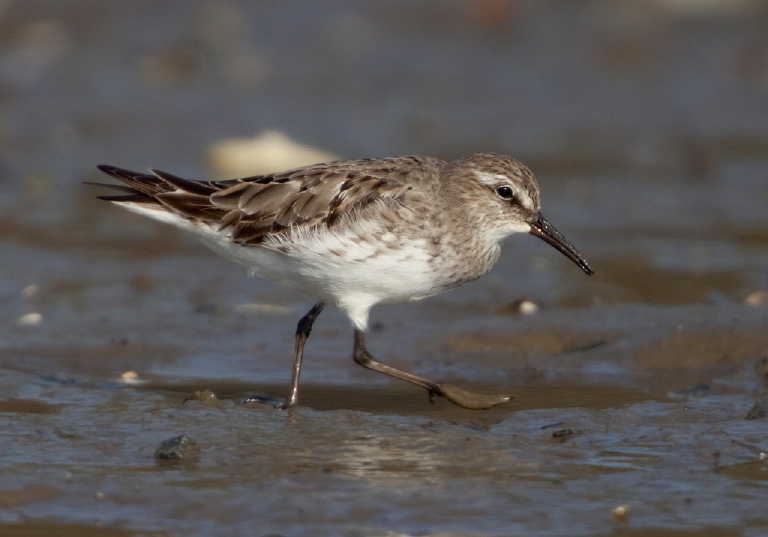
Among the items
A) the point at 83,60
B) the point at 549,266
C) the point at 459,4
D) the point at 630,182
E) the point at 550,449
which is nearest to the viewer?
the point at 550,449

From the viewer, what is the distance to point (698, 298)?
33.6 feet

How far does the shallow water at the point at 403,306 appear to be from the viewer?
6090mm

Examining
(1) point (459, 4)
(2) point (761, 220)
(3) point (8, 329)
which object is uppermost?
(1) point (459, 4)

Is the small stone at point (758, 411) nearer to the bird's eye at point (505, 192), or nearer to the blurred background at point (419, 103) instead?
the bird's eye at point (505, 192)

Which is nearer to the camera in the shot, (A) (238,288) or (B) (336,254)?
(B) (336,254)

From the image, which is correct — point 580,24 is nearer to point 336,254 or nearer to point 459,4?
point 459,4

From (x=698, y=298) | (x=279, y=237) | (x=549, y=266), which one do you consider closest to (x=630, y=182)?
(x=549, y=266)

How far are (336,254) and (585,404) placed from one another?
1871 millimetres

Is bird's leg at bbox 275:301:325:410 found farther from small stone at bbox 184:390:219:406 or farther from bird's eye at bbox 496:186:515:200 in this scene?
bird's eye at bbox 496:186:515:200

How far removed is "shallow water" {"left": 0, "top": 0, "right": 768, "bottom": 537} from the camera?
20.0ft

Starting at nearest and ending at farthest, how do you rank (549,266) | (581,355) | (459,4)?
(581,355) < (549,266) < (459,4)

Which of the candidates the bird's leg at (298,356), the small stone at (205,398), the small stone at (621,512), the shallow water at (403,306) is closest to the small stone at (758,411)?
the shallow water at (403,306)

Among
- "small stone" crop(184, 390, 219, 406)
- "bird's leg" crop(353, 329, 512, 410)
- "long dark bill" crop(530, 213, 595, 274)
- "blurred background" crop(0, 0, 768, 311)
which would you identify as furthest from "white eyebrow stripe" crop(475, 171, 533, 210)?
"blurred background" crop(0, 0, 768, 311)

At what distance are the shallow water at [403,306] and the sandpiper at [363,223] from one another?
30.4 inches
